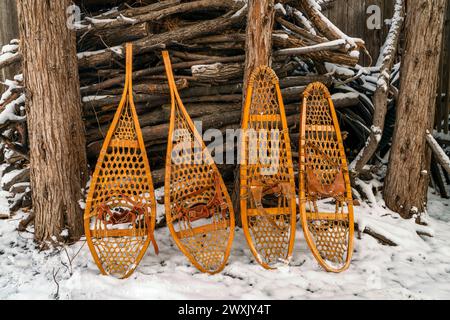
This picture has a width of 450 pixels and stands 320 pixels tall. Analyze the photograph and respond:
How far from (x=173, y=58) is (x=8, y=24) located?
2.49m

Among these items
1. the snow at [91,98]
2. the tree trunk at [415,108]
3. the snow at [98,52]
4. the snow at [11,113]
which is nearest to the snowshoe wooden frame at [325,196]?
the tree trunk at [415,108]

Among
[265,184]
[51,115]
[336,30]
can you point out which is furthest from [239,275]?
[336,30]

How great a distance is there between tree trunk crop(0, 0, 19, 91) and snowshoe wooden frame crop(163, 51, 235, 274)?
262cm

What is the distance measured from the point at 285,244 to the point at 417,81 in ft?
6.66

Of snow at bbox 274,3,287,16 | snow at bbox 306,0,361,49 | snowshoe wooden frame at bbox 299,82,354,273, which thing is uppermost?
snow at bbox 274,3,287,16

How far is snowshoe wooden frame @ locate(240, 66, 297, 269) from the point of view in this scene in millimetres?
2871

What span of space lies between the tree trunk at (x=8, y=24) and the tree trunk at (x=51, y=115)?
1.91 metres

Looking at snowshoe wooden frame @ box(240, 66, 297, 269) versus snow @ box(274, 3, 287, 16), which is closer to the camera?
snowshoe wooden frame @ box(240, 66, 297, 269)

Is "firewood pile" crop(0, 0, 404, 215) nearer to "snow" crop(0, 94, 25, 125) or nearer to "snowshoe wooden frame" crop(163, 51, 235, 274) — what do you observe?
"snow" crop(0, 94, 25, 125)

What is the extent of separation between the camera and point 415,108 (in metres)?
3.43

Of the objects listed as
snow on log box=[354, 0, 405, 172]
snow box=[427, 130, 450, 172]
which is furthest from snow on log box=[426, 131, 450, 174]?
snow on log box=[354, 0, 405, 172]

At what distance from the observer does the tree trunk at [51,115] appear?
9.36 ft

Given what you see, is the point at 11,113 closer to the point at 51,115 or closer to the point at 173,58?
the point at 51,115

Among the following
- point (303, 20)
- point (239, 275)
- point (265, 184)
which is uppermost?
point (303, 20)
